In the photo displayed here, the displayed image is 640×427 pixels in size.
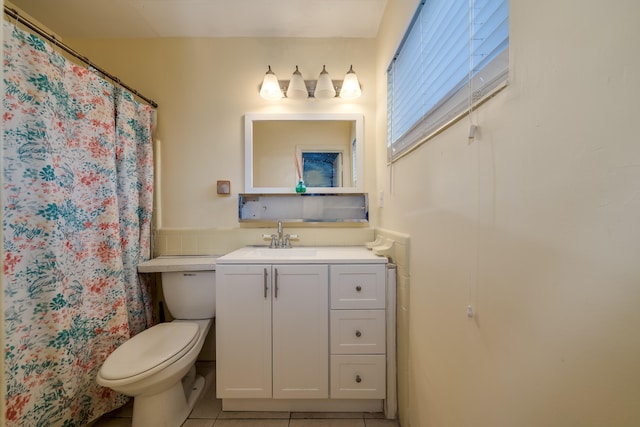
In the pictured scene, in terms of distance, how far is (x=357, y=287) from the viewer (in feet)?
4.26

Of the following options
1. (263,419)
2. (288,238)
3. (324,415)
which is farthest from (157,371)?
(288,238)

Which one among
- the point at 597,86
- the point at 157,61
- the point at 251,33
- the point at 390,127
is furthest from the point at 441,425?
the point at 157,61

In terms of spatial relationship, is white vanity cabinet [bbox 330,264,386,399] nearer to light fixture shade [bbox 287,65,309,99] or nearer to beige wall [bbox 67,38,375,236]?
beige wall [bbox 67,38,375,236]

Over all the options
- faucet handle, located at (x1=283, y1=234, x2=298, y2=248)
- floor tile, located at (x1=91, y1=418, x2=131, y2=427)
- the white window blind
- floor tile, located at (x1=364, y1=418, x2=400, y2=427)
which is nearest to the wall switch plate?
faucet handle, located at (x1=283, y1=234, x2=298, y2=248)

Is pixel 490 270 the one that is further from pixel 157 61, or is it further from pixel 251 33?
pixel 157 61

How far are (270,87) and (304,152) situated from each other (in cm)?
49

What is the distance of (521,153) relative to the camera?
520 millimetres

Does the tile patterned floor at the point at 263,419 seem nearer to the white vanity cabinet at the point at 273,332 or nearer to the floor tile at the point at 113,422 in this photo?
the floor tile at the point at 113,422

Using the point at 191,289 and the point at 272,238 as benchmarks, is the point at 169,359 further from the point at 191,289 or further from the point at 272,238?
the point at 272,238

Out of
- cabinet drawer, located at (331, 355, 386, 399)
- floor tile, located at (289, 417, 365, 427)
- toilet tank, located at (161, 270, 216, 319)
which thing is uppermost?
toilet tank, located at (161, 270, 216, 319)

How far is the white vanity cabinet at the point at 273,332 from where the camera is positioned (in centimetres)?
129

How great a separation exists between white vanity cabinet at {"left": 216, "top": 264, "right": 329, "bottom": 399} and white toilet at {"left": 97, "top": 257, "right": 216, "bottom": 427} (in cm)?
21

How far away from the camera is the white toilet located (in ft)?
3.53

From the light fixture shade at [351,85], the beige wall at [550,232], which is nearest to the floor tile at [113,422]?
the beige wall at [550,232]
